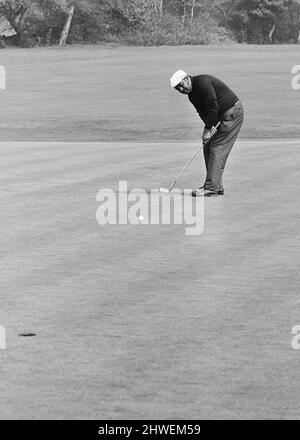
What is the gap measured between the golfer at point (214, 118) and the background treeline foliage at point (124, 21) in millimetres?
69335

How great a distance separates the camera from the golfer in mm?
15875

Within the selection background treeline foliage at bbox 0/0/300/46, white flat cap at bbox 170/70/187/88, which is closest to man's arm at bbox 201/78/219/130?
white flat cap at bbox 170/70/187/88

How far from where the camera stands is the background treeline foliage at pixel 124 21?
8662 cm

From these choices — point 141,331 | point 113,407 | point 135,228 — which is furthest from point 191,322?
point 135,228

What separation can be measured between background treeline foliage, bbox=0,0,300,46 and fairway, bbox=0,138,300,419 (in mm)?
71317

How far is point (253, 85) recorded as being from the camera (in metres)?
48.5

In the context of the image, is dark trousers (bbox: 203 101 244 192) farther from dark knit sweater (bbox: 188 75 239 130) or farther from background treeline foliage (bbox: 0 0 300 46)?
background treeline foliage (bbox: 0 0 300 46)

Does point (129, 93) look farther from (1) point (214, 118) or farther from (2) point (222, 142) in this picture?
(1) point (214, 118)

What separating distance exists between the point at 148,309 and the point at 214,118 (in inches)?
286

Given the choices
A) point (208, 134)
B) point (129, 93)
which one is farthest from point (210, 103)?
point (129, 93)

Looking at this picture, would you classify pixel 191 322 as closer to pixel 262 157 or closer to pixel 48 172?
pixel 48 172

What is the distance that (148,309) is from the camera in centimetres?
924

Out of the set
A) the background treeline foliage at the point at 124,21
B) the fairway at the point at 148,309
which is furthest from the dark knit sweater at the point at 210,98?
the background treeline foliage at the point at 124,21

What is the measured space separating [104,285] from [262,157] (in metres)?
11.0
